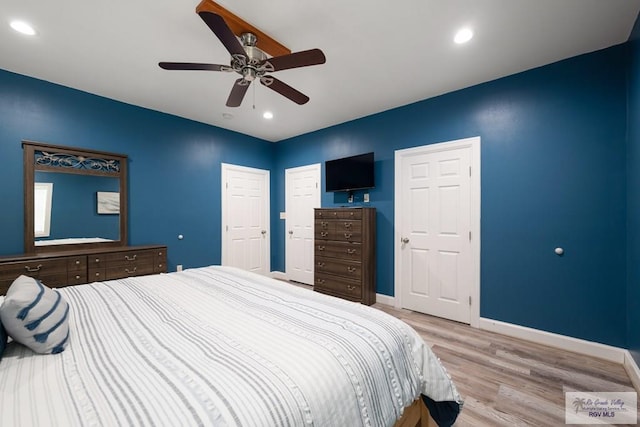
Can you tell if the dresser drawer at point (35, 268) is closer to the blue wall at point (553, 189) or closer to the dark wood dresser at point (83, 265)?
the dark wood dresser at point (83, 265)

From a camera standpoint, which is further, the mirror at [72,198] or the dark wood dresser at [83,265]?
the mirror at [72,198]

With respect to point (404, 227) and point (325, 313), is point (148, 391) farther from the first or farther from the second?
point (404, 227)

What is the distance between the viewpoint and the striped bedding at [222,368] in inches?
26.7

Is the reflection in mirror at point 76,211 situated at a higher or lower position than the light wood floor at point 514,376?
higher

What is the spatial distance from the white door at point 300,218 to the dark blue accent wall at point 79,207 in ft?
8.28

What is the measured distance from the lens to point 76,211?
295 cm

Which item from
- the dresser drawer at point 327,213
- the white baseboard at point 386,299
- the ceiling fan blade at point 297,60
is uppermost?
the ceiling fan blade at point 297,60

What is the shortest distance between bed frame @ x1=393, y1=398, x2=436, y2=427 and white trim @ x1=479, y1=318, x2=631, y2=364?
1813 millimetres

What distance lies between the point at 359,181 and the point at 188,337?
300 centimetres

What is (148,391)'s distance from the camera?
28.7 inches

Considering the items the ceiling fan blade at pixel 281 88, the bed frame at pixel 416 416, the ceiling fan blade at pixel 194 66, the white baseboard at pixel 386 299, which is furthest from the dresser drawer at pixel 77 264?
the white baseboard at pixel 386 299

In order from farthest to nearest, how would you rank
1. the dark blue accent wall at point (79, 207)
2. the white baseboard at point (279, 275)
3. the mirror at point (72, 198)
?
the white baseboard at point (279, 275)
the dark blue accent wall at point (79, 207)
the mirror at point (72, 198)

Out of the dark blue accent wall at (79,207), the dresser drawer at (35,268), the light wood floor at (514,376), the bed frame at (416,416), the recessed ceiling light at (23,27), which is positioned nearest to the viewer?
the bed frame at (416,416)

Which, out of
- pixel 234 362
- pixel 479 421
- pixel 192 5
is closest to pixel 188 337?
pixel 234 362
